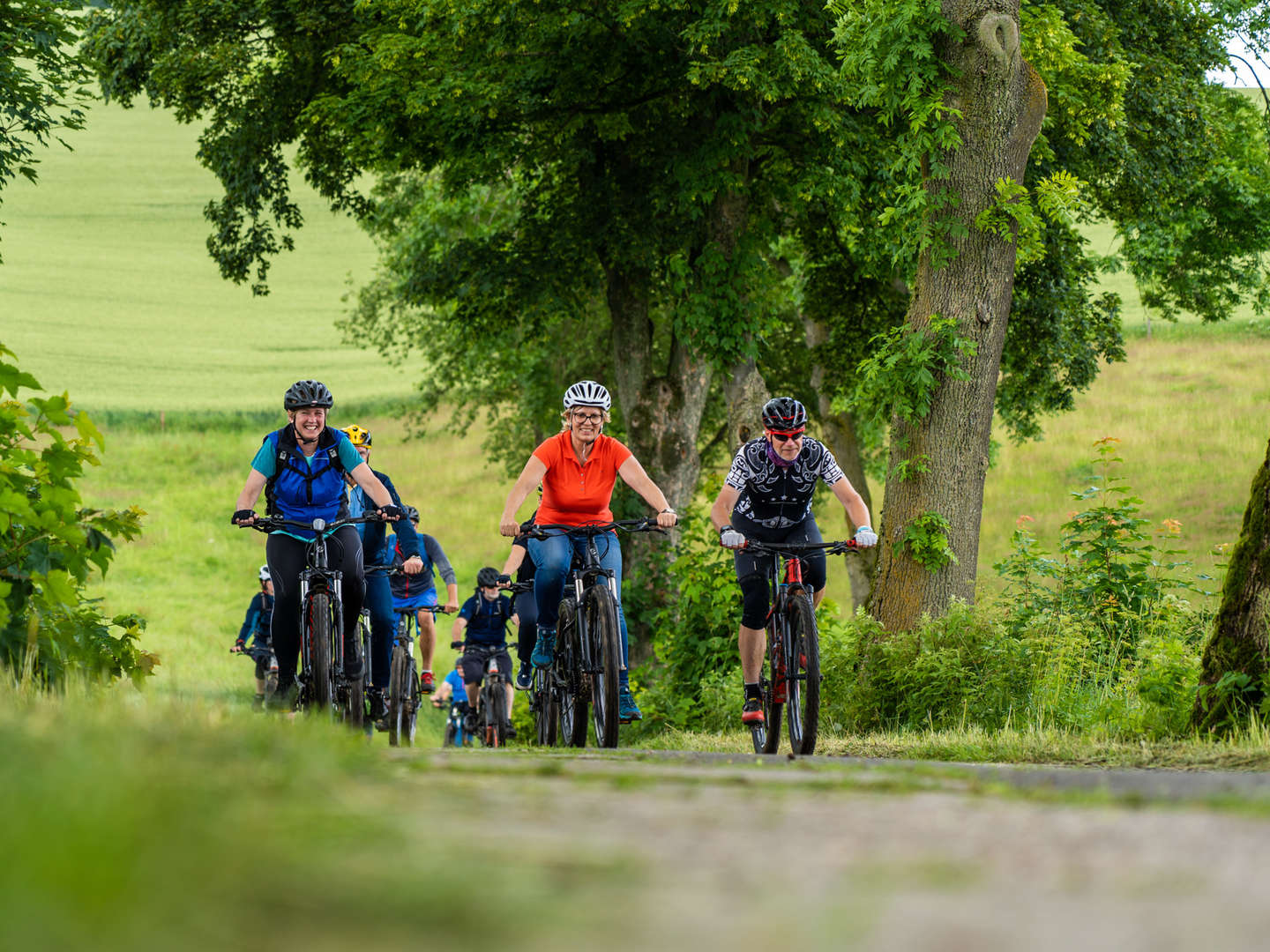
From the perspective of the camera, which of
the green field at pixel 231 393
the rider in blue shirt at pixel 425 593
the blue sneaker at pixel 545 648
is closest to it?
the blue sneaker at pixel 545 648

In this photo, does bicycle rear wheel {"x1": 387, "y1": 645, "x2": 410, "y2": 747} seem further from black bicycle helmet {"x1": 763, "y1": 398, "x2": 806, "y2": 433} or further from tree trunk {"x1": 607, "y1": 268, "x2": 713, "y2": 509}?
tree trunk {"x1": 607, "y1": 268, "x2": 713, "y2": 509}

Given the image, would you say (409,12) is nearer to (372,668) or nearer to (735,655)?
(735,655)

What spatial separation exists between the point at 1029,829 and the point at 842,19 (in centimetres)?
1162

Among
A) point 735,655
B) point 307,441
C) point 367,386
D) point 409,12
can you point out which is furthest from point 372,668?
point 367,386

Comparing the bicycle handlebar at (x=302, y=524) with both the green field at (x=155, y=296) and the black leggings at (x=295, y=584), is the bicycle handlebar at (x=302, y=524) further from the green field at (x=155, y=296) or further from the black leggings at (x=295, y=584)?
the green field at (x=155, y=296)

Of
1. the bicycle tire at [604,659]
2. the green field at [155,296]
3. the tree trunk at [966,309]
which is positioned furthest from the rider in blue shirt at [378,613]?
the green field at [155,296]

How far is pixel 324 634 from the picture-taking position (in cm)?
948

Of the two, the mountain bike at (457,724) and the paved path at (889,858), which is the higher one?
the paved path at (889,858)

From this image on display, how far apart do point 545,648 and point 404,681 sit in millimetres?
4038

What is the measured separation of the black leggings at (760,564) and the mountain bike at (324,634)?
2.34m

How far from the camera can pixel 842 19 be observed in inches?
549

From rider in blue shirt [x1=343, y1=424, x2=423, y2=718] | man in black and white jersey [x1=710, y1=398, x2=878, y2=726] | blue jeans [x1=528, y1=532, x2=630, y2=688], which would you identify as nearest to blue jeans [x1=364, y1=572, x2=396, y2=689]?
rider in blue shirt [x1=343, y1=424, x2=423, y2=718]

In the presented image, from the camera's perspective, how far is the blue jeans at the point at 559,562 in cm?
992

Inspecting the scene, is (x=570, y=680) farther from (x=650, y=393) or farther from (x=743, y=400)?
(x=743, y=400)
